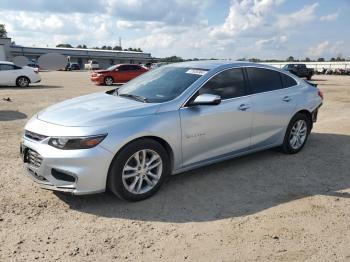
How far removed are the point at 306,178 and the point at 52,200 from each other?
355 centimetres

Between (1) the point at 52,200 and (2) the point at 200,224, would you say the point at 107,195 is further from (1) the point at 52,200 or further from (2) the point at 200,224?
(2) the point at 200,224

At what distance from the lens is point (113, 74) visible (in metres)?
25.6

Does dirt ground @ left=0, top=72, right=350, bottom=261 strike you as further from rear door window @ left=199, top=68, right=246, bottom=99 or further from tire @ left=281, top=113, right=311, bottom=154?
rear door window @ left=199, top=68, right=246, bottom=99

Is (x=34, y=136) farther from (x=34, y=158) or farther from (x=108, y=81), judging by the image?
(x=108, y=81)

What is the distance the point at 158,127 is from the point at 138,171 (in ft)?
1.92

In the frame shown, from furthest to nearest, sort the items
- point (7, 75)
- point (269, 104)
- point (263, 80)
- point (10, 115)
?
point (7, 75), point (10, 115), point (263, 80), point (269, 104)

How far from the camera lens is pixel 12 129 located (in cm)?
905

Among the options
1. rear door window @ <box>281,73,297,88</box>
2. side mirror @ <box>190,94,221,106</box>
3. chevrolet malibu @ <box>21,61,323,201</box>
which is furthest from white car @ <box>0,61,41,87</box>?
side mirror @ <box>190,94,221,106</box>

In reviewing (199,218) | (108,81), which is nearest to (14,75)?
(108,81)

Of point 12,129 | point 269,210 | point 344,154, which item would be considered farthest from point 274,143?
point 12,129

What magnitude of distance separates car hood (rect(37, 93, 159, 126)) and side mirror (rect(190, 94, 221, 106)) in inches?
21.6

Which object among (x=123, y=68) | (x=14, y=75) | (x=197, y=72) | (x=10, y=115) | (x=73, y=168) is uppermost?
(x=197, y=72)

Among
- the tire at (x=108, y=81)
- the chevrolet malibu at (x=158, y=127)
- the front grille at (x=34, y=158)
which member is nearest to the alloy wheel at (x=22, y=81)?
the tire at (x=108, y=81)

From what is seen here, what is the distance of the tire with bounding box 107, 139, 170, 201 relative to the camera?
4512 millimetres
